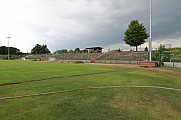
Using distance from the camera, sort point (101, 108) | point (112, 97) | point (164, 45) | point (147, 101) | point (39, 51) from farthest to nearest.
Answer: point (39, 51), point (164, 45), point (112, 97), point (147, 101), point (101, 108)

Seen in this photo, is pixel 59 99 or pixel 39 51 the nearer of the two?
pixel 59 99

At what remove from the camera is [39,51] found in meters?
122

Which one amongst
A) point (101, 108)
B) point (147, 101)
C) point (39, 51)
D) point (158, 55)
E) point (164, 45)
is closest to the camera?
point (101, 108)

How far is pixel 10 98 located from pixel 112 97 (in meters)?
3.79

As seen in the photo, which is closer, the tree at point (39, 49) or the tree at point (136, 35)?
the tree at point (136, 35)

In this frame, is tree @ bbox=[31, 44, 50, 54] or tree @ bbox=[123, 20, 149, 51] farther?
tree @ bbox=[31, 44, 50, 54]

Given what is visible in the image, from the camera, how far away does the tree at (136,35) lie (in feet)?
169

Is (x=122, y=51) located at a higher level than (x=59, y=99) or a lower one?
higher

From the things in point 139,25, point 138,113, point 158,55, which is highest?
point 139,25

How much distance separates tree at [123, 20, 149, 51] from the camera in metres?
51.6

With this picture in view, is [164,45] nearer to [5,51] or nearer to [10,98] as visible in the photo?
[10,98]

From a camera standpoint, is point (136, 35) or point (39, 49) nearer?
point (136, 35)

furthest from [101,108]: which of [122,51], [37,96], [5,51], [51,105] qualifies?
[5,51]

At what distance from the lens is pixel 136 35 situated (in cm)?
5159
